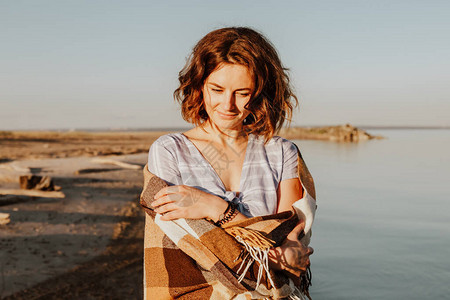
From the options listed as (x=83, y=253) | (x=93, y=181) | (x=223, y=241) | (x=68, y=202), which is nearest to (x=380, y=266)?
(x=83, y=253)

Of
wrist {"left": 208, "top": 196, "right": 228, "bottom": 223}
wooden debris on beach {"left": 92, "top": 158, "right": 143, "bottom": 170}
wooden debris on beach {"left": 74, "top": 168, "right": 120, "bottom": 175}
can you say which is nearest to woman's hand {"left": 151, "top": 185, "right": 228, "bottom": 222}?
wrist {"left": 208, "top": 196, "right": 228, "bottom": 223}

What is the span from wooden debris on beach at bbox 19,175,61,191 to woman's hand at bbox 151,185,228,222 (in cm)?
593

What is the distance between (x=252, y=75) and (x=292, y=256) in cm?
74

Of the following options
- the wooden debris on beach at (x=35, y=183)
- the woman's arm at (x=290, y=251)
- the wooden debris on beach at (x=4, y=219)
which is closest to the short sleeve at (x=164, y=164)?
the woman's arm at (x=290, y=251)

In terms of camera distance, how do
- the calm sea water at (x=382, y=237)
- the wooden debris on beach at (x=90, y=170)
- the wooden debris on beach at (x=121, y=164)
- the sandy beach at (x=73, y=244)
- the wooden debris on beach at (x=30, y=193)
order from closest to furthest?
the sandy beach at (x=73, y=244) → the calm sea water at (x=382, y=237) → the wooden debris on beach at (x=30, y=193) → the wooden debris on beach at (x=90, y=170) → the wooden debris on beach at (x=121, y=164)

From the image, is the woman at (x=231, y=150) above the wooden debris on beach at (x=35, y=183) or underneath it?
above

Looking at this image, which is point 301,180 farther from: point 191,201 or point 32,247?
point 32,247

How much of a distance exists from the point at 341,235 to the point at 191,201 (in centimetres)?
407

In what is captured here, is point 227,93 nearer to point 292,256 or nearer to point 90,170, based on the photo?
point 292,256

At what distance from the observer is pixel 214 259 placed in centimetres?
165

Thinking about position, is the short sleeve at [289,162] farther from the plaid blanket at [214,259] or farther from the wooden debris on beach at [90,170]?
the wooden debris on beach at [90,170]

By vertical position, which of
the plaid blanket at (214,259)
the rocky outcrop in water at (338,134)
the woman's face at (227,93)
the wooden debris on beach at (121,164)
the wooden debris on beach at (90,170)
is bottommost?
the rocky outcrop in water at (338,134)

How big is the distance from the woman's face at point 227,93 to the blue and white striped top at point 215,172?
0.52 feet

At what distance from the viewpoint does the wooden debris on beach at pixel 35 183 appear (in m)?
6.89
